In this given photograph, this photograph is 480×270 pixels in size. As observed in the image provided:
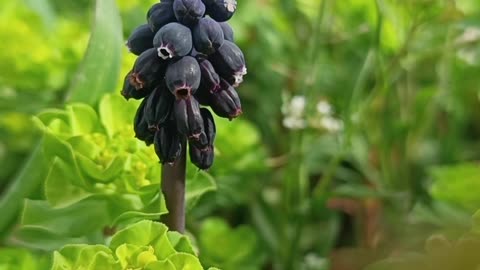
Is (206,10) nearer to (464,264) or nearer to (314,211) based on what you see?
(464,264)

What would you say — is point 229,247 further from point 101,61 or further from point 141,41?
point 141,41

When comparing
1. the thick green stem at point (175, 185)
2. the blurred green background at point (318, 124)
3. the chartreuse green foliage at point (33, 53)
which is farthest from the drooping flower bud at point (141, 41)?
the chartreuse green foliage at point (33, 53)

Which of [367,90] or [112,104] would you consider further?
[367,90]

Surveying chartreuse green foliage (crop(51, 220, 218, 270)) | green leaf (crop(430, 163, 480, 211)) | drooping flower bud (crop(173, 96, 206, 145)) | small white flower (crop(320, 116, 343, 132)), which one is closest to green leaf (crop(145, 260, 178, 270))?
chartreuse green foliage (crop(51, 220, 218, 270))

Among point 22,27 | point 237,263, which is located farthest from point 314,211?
point 22,27

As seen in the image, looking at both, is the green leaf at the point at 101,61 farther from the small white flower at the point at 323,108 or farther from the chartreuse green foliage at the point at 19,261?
the small white flower at the point at 323,108

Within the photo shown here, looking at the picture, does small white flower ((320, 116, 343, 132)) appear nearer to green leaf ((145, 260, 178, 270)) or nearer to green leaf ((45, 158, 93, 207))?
green leaf ((45, 158, 93, 207))

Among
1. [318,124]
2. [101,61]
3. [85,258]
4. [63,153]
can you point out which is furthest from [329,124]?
[85,258]
